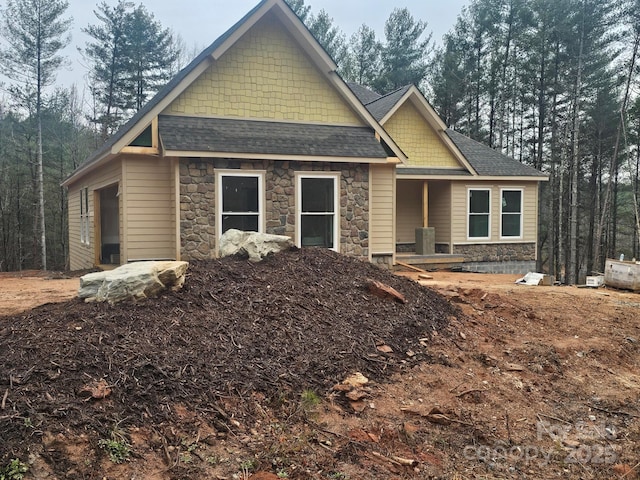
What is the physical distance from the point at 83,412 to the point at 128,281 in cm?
231

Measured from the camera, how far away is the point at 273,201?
36.9 feet

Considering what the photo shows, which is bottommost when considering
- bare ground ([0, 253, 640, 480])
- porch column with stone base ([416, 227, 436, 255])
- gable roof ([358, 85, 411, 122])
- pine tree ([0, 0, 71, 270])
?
bare ground ([0, 253, 640, 480])

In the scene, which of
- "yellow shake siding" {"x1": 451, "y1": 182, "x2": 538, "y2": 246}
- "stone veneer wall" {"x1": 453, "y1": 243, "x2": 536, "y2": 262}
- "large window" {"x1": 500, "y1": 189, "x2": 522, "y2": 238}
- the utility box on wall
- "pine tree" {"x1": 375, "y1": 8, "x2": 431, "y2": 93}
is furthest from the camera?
"pine tree" {"x1": 375, "y1": 8, "x2": 431, "y2": 93}

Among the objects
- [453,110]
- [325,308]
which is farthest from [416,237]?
[453,110]

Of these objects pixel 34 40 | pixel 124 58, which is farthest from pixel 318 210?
A: pixel 124 58

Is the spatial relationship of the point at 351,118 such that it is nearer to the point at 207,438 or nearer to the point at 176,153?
the point at 176,153

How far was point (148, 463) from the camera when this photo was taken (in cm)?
323

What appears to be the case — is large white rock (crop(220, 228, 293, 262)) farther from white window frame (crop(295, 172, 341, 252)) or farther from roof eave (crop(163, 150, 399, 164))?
white window frame (crop(295, 172, 341, 252))

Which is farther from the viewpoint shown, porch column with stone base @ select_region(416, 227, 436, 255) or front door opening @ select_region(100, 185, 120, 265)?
porch column with stone base @ select_region(416, 227, 436, 255)

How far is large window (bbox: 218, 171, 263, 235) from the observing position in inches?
427

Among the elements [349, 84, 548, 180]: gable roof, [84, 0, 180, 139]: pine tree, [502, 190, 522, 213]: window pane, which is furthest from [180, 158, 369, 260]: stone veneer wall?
[84, 0, 180, 139]: pine tree

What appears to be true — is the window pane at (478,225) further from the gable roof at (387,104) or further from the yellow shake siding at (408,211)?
the gable roof at (387,104)

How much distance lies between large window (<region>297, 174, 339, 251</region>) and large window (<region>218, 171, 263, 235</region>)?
1.00m

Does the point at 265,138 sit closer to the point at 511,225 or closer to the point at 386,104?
the point at 386,104
